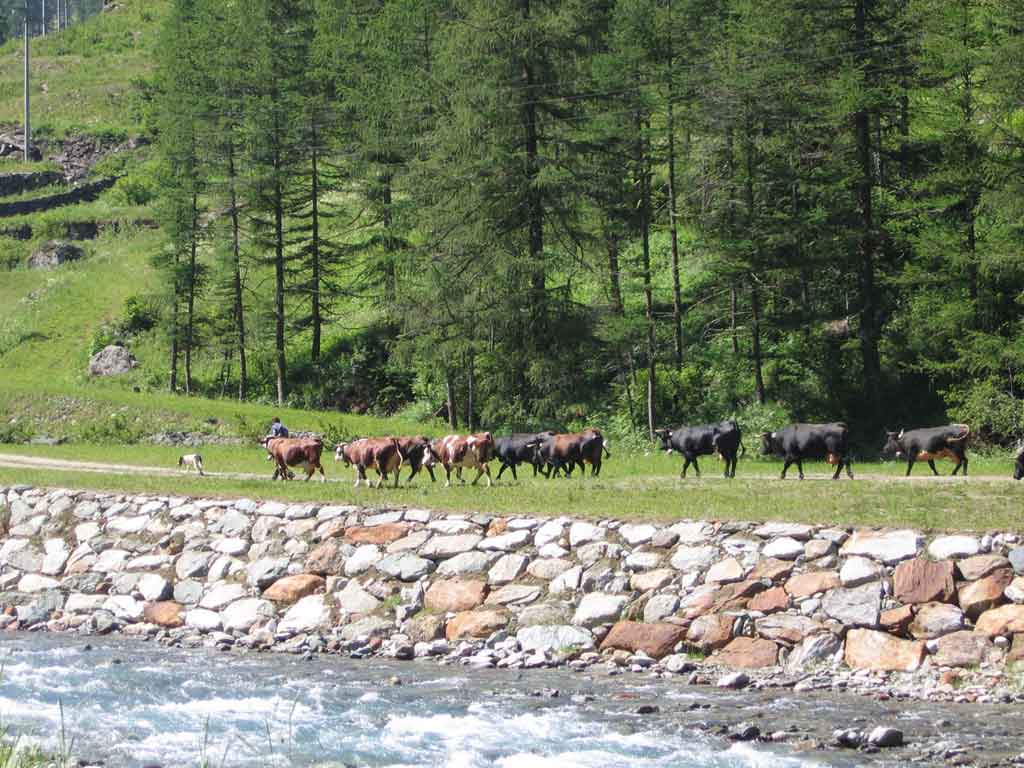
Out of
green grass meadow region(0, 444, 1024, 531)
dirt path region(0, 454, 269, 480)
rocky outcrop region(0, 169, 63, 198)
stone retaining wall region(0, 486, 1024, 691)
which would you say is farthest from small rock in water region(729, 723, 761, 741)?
rocky outcrop region(0, 169, 63, 198)

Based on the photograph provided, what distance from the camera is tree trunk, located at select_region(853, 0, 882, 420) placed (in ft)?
125

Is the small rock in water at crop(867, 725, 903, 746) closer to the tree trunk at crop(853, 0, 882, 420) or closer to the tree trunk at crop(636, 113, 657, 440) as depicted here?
the tree trunk at crop(636, 113, 657, 440)

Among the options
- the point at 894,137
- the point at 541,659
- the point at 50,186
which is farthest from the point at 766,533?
the point at 50,186

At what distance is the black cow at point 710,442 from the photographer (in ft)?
87.5

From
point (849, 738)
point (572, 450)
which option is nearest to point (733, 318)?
point (572, 450)

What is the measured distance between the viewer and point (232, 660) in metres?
17.3

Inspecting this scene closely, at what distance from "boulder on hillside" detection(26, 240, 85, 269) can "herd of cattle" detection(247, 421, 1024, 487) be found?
5196 centimetres

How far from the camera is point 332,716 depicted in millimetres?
13867

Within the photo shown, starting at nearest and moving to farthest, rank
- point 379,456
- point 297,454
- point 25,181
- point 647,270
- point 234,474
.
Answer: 1. point 379,456
2. point 297,454
3. point 234,474
4. point 647,270
5. point 25,181

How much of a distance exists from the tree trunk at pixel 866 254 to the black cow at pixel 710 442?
11.9m

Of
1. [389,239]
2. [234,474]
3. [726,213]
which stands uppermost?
[389,239]

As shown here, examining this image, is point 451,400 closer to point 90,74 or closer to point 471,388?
point 471,388

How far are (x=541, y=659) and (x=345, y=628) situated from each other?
3.76m

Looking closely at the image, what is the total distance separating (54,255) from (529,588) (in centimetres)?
6530
